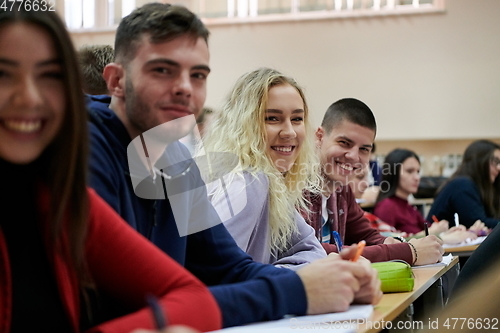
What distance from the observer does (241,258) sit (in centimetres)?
135

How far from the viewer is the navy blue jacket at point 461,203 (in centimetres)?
399

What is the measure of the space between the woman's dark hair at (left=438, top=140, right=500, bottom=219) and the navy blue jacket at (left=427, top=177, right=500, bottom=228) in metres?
0.05

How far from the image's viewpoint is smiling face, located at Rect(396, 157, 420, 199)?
4.36 m

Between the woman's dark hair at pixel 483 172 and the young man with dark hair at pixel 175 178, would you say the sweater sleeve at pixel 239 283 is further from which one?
the woman's dark hair at pixel 483 172

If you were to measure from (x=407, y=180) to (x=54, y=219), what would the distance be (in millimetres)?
3824

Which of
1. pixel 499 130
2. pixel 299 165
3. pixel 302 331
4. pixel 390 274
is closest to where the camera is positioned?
pixel 302 331

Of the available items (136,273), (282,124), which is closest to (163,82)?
(136,273)

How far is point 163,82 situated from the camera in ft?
4.09

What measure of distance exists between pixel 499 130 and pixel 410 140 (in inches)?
38.6

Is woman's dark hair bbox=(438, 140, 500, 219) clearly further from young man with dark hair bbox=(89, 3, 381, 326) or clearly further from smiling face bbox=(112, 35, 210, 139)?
smiling face bbox=(112, 35, 210, 139)

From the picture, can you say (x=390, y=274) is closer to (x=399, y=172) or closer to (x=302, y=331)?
(x=302, y=331)

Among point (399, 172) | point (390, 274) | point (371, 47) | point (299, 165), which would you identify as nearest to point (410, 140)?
point (371, 47)

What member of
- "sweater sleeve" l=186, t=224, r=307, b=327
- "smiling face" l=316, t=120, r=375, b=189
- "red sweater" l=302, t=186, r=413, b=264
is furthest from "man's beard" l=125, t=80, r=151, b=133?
"smiling face" l=316, t=120, r=375, b=189

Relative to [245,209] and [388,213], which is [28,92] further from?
[388,213]
